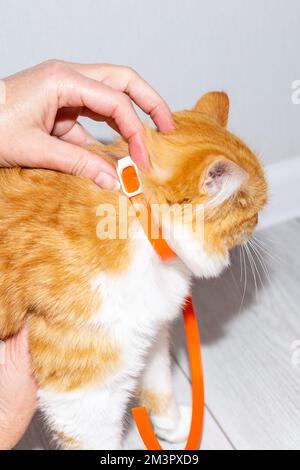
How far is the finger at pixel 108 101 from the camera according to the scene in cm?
92

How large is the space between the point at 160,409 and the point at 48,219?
0.54m

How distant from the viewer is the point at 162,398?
1.21 m

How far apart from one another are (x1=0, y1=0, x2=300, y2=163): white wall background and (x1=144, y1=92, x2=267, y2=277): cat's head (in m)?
0.38

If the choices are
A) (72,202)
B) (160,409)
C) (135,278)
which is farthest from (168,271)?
(160,409)

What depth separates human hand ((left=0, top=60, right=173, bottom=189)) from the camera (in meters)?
0.91

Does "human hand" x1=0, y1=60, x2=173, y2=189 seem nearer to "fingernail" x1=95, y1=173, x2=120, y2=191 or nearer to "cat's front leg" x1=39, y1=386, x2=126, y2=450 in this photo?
"fingernail" x1=95, y1=173, x2=120, y2=191

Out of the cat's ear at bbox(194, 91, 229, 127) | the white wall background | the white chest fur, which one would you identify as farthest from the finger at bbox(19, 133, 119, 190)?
the white wall background

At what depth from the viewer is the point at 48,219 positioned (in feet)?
2.92

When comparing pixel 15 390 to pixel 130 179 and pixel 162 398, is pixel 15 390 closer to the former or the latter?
pixel 162 398

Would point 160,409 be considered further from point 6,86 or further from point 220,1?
point 220,1

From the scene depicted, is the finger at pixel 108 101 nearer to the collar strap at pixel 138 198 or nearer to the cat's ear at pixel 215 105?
the collar strap at pixel 138 198

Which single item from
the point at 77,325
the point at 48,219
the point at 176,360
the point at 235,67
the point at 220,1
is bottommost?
the point at 176,360

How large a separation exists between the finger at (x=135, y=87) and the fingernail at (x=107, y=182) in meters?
0.13

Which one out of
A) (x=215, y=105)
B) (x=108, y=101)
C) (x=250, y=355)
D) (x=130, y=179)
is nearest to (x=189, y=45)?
(x=215, y=105)
